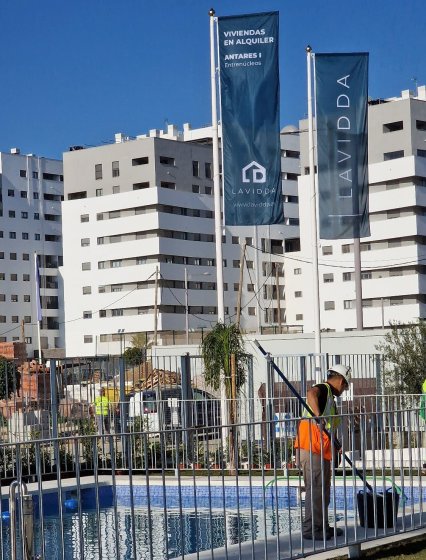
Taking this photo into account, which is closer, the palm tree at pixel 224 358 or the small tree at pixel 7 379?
the small tree at pixel 7 379

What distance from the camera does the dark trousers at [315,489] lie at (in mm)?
10016

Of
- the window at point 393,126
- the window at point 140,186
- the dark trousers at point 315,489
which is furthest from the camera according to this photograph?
the window at point 140,186

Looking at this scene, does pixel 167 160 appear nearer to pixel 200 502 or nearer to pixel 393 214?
pixel 393 214

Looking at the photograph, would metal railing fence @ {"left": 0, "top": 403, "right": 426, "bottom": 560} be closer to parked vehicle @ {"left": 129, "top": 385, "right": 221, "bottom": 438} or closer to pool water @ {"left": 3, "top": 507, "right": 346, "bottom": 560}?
pool water @ {"left": 3, "top": 507, "right": 346, "bottom": 560}

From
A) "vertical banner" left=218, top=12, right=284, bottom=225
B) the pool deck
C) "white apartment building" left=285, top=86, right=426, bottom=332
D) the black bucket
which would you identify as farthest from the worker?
"white apartment building" left=285, top=86, right=426, bottom=332

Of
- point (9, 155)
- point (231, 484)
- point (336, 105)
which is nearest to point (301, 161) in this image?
point (9, 155)

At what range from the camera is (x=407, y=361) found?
100ft

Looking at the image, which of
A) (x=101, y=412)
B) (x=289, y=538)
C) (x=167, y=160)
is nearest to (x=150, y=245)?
(x=167, y=160)

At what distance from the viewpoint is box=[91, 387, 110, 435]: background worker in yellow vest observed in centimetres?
2286

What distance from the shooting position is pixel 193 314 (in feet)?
368

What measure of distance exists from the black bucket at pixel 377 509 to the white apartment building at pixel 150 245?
98567 mm

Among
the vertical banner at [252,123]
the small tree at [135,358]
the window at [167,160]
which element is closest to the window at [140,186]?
the window at [167,160]

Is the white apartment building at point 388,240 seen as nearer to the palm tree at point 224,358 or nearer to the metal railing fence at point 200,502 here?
the palm tree at point 224,358

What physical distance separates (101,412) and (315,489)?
→ 12.8 meters
